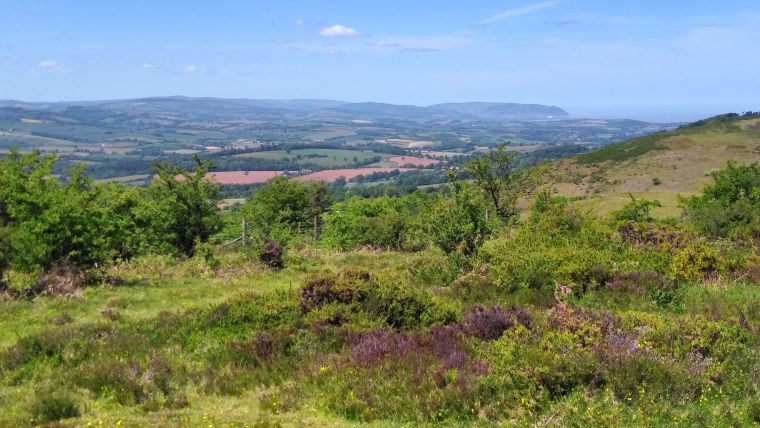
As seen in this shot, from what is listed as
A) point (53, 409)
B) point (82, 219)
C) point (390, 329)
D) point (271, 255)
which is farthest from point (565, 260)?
point (82, 219)

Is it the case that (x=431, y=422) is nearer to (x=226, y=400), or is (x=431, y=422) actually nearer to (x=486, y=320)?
(x=226, y=400)

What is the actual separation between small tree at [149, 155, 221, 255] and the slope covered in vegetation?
474 cm

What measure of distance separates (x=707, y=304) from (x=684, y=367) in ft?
15.2

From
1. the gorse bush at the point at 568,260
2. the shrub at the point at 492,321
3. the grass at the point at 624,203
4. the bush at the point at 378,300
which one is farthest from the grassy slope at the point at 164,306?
the grass at the point at 624,203

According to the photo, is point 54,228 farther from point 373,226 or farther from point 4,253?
point 373,226

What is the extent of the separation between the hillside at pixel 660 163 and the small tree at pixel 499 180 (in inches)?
957

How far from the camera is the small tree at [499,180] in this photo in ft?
114

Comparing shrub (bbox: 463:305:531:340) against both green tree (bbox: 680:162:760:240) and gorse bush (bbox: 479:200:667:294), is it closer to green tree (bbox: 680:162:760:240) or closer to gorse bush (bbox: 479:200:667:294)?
gorse bush (bbox: 479:200:667:294)

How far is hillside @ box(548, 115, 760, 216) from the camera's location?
7412 centimetres

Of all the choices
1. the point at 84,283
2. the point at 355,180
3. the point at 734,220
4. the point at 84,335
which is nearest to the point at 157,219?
the point at 84,283

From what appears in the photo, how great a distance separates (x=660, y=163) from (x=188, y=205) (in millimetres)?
80679

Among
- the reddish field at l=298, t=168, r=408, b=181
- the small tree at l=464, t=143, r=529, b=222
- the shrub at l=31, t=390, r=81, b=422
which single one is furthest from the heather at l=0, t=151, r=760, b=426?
the reddish field at l=298, t=168, r=408, b=181

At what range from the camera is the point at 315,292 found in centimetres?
1184

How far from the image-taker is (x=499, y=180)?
35.4m
